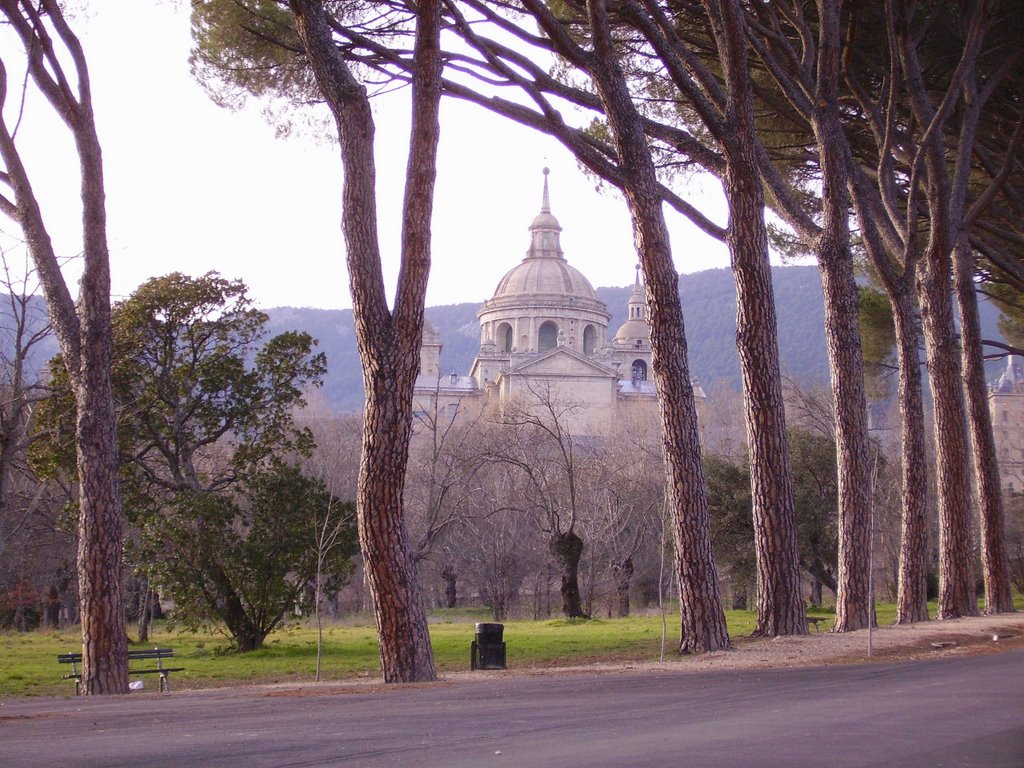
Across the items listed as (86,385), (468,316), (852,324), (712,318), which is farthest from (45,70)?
(468,316)

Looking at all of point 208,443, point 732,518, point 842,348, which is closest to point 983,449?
point 842,348

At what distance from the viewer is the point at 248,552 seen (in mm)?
16844

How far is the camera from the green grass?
42.8 feet

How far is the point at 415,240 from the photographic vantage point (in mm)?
9727

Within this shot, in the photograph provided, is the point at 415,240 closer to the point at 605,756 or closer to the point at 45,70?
the point at 45,70

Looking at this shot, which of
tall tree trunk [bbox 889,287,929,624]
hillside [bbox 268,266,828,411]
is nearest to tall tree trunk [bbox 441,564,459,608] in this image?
tall tree trunk [bbox 889,287,929,624]

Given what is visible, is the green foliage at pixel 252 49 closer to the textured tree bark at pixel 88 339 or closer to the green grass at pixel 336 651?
the textured tree bark at pixel 88 339

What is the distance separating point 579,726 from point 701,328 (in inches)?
5016

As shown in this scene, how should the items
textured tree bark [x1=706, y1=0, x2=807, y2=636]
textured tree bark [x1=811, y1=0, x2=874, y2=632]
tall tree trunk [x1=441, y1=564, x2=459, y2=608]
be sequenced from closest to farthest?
textured tree bark [x1=706, y1=0, x2=807, y2=636], textured tree bark [x1=811, y1=0, x2=874, y2=632], tall tree trunk [x1=441, y1=564, x2=459, y2=608]

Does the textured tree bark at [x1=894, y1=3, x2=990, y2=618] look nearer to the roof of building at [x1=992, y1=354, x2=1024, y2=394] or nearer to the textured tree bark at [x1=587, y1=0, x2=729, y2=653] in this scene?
the textured tree bark at [x1=587, y1=0, x2=729, y2=653]

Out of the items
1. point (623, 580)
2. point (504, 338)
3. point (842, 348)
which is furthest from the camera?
point (504, 338)

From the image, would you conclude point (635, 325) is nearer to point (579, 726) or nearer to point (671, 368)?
point (671, 368)

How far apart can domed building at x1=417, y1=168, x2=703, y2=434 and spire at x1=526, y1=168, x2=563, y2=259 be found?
0.07m

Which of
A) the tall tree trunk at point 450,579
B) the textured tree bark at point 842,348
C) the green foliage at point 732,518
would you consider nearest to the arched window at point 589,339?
the tall tree trunk at point 450,579
